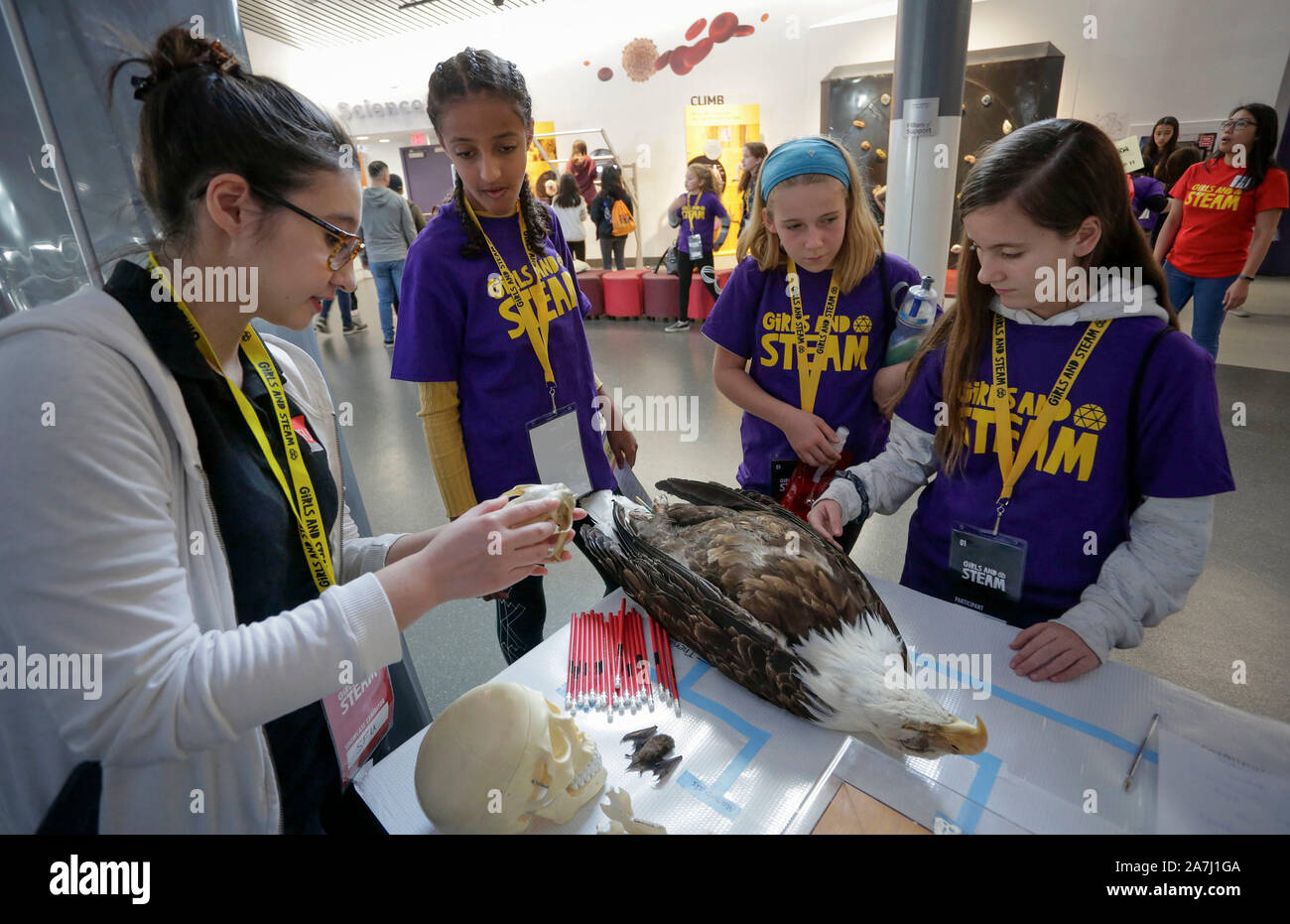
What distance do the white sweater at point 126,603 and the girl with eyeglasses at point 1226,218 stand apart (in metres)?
5.24

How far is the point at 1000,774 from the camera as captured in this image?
0.97m

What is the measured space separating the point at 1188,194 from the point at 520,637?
198 inches

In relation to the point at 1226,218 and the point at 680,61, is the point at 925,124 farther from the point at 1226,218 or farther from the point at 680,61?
the point at 680,61

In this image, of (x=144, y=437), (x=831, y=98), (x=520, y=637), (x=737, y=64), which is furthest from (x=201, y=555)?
(x=737, y=64)

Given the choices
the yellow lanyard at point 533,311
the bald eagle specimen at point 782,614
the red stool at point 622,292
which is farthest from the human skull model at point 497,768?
the red stool at point 622,292

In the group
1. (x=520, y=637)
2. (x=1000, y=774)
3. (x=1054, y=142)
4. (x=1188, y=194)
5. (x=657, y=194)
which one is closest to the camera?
(x=1000, y=774)

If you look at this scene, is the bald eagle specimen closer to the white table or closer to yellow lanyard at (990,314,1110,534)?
the white table

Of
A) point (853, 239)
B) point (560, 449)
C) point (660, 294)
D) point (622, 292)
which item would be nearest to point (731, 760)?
point (560, 449)

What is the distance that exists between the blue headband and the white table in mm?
1144

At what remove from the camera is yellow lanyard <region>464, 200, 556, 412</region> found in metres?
1.59

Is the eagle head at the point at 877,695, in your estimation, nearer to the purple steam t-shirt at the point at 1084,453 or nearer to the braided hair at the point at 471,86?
the purple steam t-shirt at the point at 1084,453

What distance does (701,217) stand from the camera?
6.92 m

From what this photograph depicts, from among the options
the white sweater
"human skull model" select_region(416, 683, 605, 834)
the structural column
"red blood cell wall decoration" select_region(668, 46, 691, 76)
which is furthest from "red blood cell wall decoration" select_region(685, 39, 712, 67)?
"human skull model" select_region(416, 683, 605, 834)
